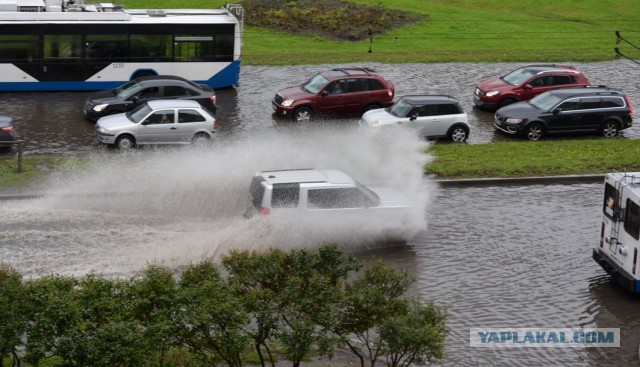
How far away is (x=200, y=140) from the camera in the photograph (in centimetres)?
2930

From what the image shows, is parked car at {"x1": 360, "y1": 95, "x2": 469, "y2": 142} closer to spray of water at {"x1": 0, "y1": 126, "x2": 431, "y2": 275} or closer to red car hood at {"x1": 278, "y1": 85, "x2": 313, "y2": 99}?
spray of water at {"x1": 0, "y1": 126, "x2": 431, "y2": 275}

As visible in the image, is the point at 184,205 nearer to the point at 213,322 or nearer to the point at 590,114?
the point at 213,322

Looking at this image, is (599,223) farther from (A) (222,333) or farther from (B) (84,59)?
(B) (84,59)

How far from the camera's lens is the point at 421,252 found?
21703 mm

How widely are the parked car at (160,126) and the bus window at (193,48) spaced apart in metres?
6.84

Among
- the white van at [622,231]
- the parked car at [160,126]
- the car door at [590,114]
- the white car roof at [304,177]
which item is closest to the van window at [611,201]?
the white van at [622,231]

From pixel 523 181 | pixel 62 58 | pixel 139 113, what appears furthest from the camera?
pixel 62 58

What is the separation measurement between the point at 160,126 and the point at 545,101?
12227 millimetres

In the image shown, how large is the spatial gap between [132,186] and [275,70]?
15.4 meters

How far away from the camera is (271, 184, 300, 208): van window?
69.4 ft

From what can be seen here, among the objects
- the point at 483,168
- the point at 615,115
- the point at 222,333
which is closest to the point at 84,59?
the point at 483,168

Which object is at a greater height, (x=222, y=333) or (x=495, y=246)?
(x=222, y=333)

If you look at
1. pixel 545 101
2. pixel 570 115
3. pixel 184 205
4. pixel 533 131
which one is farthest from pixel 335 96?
pixel 184 205

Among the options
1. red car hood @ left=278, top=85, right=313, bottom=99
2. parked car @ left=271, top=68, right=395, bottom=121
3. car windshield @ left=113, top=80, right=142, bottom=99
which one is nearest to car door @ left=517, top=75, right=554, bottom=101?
parked car @ left=271, top=68, right=395, bottom=121
